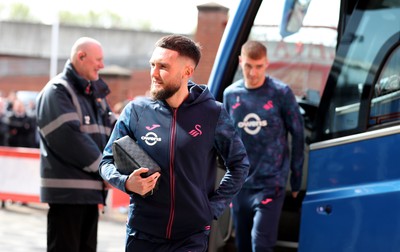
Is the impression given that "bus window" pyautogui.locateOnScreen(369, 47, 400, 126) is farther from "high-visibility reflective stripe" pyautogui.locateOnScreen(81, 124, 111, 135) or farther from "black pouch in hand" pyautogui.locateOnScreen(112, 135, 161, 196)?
"high-visibility reflective stripe" pyautogui.locateOnScreen(81, 124, 111, 135)

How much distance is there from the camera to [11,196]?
38.2 feet

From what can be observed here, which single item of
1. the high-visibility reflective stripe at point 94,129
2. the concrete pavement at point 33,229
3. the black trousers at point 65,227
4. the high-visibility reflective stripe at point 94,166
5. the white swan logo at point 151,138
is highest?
the white swan logo at point 151,138

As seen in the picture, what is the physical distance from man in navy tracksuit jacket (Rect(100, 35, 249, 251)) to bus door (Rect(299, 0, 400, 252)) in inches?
36.0

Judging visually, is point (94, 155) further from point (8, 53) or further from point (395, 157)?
point (8, 53)

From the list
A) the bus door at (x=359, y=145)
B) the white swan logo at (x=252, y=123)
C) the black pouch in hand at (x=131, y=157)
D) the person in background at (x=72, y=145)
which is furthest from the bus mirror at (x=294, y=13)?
the black pouch in hand at (x=131, y=157)

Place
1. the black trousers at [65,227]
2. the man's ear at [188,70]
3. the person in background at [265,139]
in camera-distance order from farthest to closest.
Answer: the black trousers at [65,227], the person in background at [265,139], the man's ear at [188,70]

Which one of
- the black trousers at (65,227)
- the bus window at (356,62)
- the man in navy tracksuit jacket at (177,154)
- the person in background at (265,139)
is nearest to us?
the man in navy tracksuit jacket at (177,154)

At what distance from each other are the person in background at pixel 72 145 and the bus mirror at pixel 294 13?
1.43 meters

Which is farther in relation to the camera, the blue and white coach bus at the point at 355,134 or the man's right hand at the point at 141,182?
the blue and white coach bus at the point at 355,134

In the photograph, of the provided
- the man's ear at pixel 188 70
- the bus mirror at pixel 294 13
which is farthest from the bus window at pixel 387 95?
the man's ear at pixel 188 70

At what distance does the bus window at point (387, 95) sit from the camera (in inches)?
170

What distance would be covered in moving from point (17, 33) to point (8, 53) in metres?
1.32

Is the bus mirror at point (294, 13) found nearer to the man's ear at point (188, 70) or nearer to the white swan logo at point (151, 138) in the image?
the man's ear at point (188, 70)

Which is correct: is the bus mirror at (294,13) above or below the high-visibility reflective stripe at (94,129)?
above
